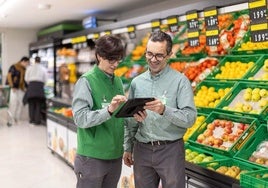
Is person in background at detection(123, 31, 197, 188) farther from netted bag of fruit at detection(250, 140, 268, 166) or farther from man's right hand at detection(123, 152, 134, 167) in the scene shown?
netted bag of fruit at detection(250, 140, 268, 166)

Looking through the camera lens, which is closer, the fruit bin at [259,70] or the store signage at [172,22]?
the fruit bin at [259,70]

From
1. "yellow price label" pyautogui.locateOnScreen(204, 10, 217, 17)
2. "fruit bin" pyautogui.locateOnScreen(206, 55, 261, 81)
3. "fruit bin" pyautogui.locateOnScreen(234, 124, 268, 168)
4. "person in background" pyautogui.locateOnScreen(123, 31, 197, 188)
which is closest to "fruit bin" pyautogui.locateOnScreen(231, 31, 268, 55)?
"fruit bin" pyautogui.locateOnScreen(206, 55, 261, 81)

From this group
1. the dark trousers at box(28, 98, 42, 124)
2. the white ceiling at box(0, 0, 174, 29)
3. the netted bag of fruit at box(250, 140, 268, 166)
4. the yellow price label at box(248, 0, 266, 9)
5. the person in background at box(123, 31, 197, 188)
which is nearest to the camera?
the person in background at box(123, 31, 197, 188)

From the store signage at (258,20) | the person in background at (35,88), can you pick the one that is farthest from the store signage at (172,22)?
the person in background at (35,88)

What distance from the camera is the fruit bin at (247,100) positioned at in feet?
11.6

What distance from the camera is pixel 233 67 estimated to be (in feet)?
14.5

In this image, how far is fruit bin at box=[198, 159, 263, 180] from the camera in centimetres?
292

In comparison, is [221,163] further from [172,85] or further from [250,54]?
[250,54]

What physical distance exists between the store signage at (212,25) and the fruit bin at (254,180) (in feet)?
7.71

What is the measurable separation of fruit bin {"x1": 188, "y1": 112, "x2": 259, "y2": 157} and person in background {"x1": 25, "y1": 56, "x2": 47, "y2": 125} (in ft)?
25.0

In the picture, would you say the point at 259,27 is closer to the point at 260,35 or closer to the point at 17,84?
the point at 260,35

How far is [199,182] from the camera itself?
3078 mm

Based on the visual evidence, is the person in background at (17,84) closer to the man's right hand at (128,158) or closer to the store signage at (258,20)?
the store signage at (258,20)

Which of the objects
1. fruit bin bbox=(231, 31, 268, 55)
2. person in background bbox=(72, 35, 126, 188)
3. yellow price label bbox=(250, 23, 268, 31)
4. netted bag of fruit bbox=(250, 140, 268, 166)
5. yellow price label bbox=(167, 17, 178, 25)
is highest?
yellow price label bbox=(167, 17, 178, 25)
